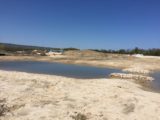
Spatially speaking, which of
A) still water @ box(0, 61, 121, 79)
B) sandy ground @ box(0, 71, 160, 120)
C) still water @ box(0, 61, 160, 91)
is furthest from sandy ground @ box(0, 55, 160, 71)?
sandy ground @ box(0, 71, 160, 120)

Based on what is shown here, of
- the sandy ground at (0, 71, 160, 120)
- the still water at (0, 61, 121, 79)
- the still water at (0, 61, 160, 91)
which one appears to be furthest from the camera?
the still water at (0, 61, 121, 79)

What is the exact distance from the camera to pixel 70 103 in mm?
10922

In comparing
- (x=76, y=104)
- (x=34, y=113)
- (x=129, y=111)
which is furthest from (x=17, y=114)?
(x=129, y=111)

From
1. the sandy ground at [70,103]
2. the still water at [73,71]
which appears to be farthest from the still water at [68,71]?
the sandy ground at [70,103]

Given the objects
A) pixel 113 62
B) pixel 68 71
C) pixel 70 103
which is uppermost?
pixel 113 62

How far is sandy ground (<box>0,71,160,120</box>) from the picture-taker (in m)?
9.41

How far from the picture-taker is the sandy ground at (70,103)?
9414 millimetres

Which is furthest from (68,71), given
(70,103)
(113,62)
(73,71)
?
(70,103)

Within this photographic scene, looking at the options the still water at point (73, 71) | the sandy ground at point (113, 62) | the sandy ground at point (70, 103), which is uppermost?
the sandy ground at point (113, 62)

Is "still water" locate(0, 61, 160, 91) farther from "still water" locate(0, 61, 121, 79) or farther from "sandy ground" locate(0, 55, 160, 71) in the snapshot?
"sandy ground" locate(0, 55, 160, 71)

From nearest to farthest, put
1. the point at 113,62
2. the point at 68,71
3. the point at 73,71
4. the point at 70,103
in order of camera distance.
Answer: the point at 70,103, the point at 68,71, the point at 73,71, the point at 113,62

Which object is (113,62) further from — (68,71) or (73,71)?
(68,71)

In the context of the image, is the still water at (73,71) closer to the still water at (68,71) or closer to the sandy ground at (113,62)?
the still water at (68,71)

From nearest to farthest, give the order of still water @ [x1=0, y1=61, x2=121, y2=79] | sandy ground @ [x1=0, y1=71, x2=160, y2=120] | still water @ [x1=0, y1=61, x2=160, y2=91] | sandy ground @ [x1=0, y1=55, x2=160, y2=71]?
sandy ground @ [x1=0, y1=71, x2=160, y2=120] → still water @ [x1=0, y1=61, x2=160, y2=91] → still water @ [x1=0, y1=61, x2=121, y2=79] → sandy ground @ [x1=0, y1=55, x2=160, y2=71]
